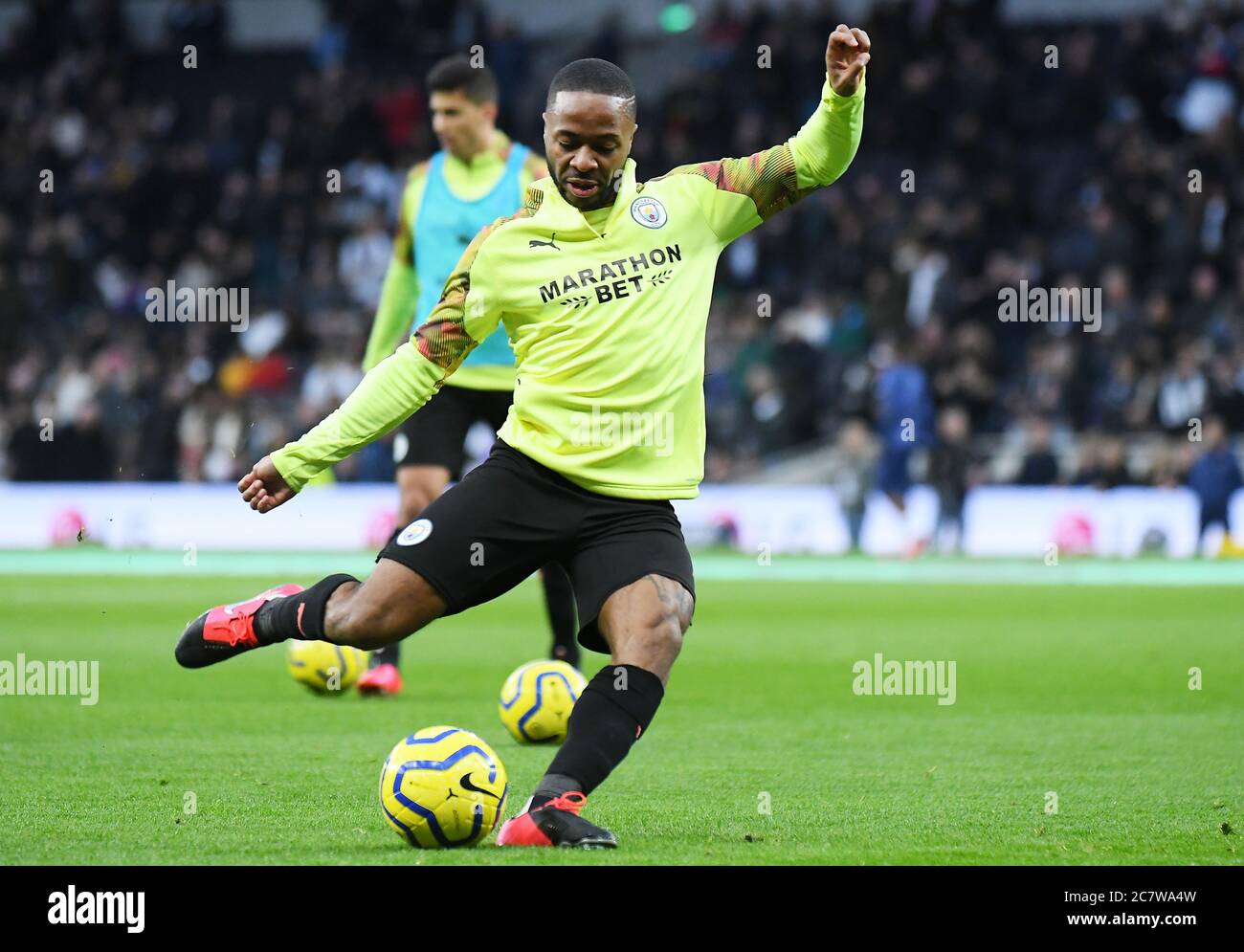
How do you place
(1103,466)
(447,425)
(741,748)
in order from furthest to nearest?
(1103,466) → (447,425) → (741,748)

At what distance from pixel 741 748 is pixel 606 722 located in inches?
93.9

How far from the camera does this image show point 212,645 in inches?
257

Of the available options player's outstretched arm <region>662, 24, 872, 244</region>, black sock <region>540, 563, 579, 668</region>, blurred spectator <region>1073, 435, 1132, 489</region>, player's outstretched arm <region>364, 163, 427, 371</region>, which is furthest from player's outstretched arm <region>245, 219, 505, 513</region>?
blurred spectator <region>1073, 435, 1132, 489</region>

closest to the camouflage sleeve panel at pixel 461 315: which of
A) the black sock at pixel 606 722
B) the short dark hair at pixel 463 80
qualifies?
the black sock at pixel 606 722

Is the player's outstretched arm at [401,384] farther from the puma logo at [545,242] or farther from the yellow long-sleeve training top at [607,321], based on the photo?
the puma logo at [545,242]

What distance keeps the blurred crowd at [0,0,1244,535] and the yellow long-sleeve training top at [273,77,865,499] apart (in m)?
15.3

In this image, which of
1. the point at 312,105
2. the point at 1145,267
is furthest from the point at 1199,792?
the point at 312,105

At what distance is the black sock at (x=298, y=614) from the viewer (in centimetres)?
621

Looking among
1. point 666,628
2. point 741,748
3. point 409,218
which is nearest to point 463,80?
point 409,218

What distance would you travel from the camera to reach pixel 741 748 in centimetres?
788

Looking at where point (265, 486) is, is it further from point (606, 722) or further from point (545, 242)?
point (606, 722)

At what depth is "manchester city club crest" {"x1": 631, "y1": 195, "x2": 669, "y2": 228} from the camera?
5992 mm

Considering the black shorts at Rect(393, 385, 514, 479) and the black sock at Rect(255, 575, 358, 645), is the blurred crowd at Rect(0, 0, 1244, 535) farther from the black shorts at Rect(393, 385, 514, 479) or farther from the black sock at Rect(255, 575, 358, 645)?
the black sock at Rect(255, 575, 358, 645)
